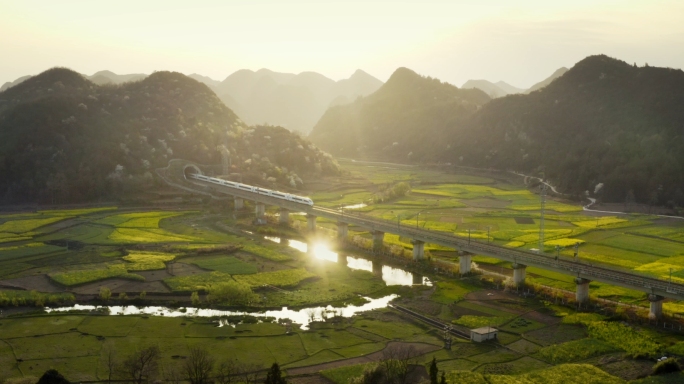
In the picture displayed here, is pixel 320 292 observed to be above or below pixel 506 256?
below

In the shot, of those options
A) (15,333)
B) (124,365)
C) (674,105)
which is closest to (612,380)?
→ (124,365)

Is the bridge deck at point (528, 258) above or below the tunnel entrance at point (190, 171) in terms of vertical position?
below

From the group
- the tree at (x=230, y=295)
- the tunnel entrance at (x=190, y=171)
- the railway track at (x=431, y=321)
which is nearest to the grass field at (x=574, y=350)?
the railway track at (x=431, y=321)

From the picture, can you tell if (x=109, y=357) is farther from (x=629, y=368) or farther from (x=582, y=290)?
(x=582, y=290)

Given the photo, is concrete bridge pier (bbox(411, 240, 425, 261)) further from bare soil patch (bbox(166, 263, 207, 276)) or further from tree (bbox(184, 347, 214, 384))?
tree (bbox(184, 347, 214, 384))

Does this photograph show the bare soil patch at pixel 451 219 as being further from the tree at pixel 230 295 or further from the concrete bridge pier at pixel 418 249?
the tree at pixel 230 295

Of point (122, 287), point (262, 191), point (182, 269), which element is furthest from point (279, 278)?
point (262, 191)

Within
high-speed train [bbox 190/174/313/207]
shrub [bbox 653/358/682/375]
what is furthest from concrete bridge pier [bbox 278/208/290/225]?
shrub [bbox 653/358/682/375]
